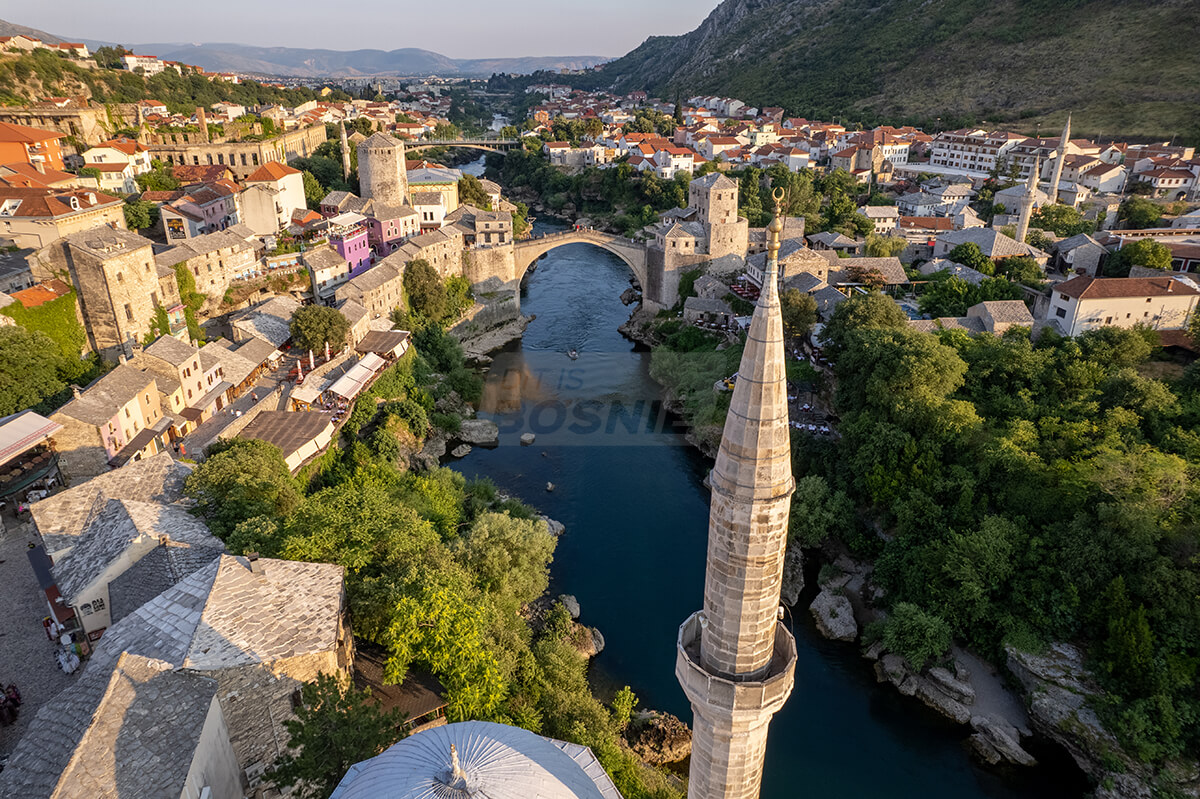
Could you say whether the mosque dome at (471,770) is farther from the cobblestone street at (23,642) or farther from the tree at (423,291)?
the tree at (423,291)

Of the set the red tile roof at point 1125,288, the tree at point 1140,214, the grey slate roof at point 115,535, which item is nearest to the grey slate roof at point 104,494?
the grey slate roof at point 115,535

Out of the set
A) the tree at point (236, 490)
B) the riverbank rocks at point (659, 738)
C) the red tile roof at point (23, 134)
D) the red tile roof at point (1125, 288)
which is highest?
the red tile roof at point (23, 134)

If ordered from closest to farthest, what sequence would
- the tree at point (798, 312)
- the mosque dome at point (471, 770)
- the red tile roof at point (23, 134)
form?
1. the mosque dome at point (471, 770)
2. the tree at point (798, 312)
3. the red tile roof at point (23, 134)

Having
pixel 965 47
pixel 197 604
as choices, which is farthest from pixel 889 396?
pixel 965 47

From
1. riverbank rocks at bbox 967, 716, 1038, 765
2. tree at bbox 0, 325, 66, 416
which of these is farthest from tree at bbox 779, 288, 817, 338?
tree at bbox 0, 325, 66, 416

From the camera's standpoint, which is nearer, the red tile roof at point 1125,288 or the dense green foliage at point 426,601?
the dense green foliage at point 426,601

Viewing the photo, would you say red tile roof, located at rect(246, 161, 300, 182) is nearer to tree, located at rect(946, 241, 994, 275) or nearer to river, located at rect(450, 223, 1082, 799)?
river, located at rect(450, 223, 1082, 799)
